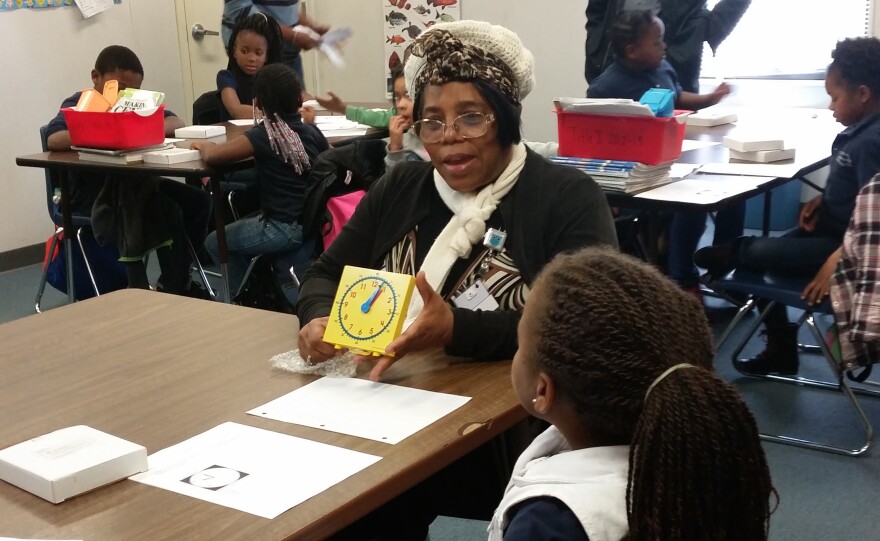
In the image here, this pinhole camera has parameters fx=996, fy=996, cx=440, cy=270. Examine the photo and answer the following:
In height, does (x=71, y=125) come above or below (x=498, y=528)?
above

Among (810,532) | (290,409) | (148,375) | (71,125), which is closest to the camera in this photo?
(290,409)

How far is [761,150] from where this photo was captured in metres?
3.33

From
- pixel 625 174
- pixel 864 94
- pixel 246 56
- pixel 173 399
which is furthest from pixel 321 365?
pixel 246 56

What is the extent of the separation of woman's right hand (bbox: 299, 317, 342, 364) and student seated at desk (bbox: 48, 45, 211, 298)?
2.46 m

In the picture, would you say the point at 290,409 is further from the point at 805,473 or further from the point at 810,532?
the point at 805,473

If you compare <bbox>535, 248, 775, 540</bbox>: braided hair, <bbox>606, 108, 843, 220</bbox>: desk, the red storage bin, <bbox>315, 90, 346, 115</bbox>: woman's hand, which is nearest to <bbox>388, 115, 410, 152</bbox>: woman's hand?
the red storage bin

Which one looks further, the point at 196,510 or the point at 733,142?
the point at 733,142

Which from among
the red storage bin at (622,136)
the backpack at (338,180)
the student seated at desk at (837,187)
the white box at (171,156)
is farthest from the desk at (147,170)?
the student seated at desk at (837,187)

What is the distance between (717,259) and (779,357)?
0.51 m

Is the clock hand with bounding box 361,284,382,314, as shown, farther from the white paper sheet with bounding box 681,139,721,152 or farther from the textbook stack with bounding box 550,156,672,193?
the white paper sheet with bounding box 681,139,721,152

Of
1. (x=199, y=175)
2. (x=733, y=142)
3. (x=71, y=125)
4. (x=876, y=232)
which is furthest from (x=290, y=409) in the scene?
(x=71, y=125)

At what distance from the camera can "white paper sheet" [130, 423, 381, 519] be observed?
1206 mm

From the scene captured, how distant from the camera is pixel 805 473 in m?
2.79

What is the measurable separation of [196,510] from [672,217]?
348cm
